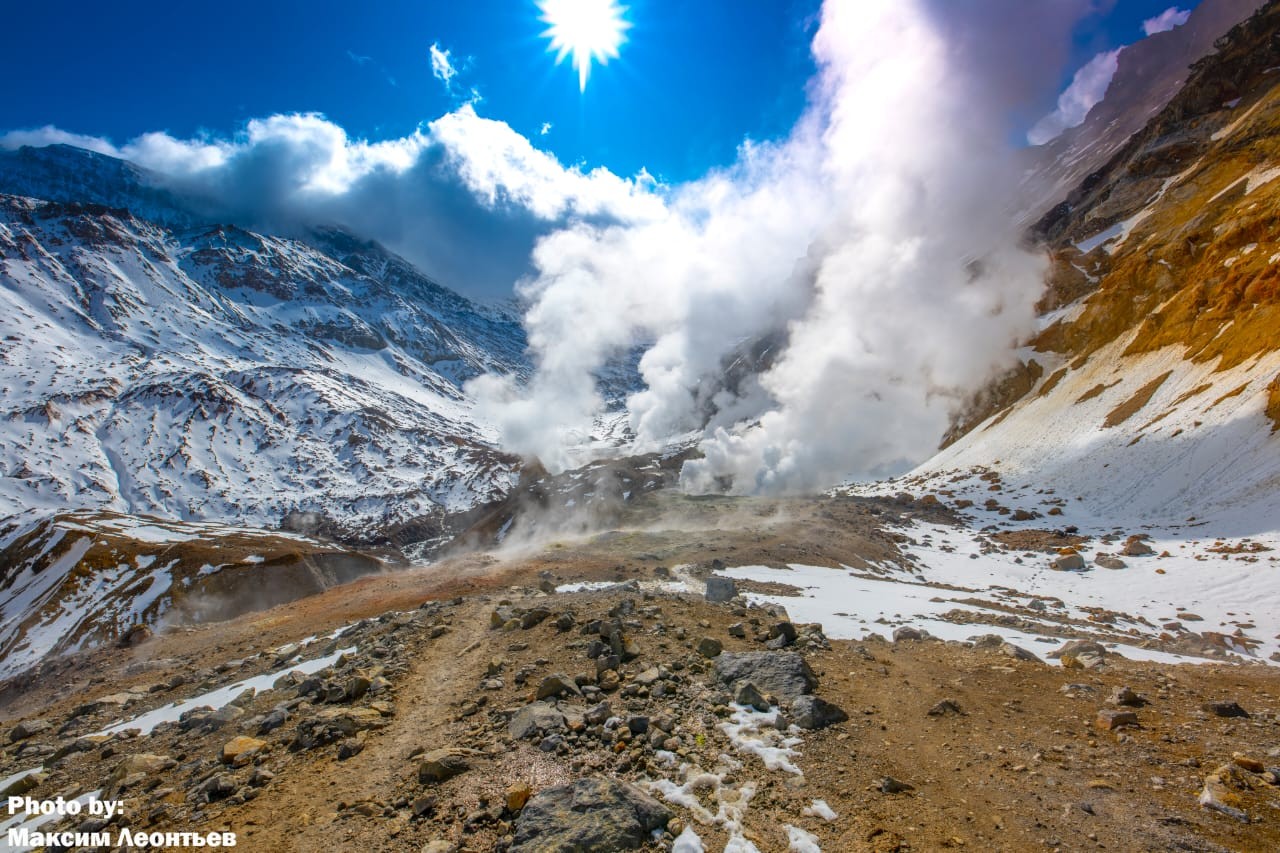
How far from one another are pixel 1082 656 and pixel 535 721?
12719mm

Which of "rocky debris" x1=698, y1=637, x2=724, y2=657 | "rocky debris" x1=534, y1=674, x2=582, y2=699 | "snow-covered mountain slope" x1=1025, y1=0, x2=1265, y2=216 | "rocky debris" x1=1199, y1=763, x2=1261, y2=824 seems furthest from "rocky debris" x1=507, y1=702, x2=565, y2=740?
"snow-covered mountain slope" x1=1025, y1=0, x2=1265, y2=216

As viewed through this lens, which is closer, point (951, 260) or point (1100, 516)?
point (1100, 516)

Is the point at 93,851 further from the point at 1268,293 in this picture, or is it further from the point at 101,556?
the point at 101,556

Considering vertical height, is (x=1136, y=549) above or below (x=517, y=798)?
above

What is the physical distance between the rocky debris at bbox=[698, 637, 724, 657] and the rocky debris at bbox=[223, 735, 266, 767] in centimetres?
794

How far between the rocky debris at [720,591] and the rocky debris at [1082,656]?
9.27 m

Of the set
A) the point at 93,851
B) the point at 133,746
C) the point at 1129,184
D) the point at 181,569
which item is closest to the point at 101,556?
the point at 181,569

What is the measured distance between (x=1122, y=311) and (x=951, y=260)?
36.2 meters

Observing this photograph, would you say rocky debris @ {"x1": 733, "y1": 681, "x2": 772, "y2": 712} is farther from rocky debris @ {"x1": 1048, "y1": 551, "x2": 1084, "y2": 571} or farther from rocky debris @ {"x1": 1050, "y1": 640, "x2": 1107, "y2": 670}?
rocky debris @ {"x1": 1048, "y1": 551, "x2": 1084, "y2": 571}

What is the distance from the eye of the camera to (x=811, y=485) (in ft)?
244

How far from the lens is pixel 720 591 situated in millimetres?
19359

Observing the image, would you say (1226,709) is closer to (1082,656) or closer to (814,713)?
(1082,656)

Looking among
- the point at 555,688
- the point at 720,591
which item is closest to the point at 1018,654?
the point at 720,591

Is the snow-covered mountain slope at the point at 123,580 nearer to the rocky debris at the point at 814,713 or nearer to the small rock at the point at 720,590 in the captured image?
the small rock at the point at 720,590
